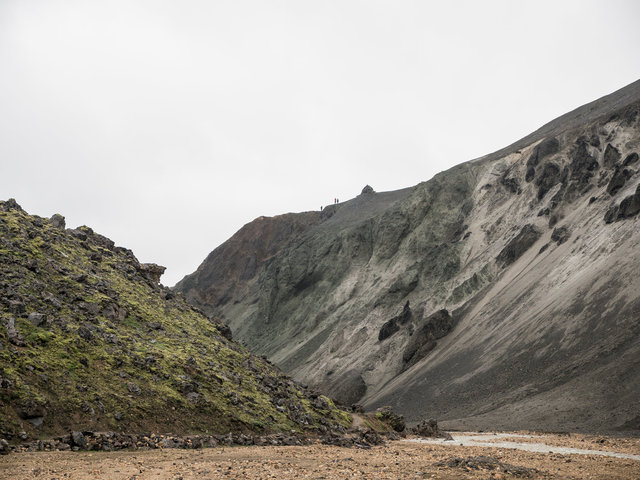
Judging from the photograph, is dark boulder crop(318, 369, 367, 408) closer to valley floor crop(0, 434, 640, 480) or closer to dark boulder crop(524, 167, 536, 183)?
dark boulder crop(524, 167, 536, 183)

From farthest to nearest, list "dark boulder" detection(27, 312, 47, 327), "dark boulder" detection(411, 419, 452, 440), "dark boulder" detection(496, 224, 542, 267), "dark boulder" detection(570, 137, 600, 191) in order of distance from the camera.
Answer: "dark boulder" detection(570, 137, 600, 191)
"dark boulder" detection(496, 224, 542, 267)
"dark boulder" detection(411, 419, 452, 440)
"dark boulder" detection(27, 312, 47, 327)

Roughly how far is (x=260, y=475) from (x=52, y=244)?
852 inches

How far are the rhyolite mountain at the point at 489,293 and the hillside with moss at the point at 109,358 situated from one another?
24468 millimetres

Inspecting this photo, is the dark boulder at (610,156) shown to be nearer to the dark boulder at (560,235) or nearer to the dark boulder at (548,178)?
the dark boulder at (548,178)

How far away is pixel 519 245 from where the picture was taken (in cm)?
8350

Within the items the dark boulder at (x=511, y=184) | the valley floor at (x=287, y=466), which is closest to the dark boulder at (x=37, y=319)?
the valley floor at (x=287, y=466)

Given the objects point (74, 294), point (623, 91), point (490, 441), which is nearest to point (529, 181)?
point (623, 91)

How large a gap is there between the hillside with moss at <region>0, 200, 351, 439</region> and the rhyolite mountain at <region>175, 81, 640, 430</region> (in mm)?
24468

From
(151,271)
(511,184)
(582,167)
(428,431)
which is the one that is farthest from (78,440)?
(511,184)

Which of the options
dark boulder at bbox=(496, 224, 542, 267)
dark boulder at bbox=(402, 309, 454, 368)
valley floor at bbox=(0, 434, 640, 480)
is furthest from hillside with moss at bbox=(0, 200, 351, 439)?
dark boulder at bbox=(496, 224, 542, 267)

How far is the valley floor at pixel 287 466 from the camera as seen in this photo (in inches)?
584

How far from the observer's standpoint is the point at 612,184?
243 ft

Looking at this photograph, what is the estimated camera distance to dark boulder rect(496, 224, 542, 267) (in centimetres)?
8250

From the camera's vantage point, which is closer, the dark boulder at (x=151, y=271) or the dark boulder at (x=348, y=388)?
the dark boulder at (x=151, y=271)
